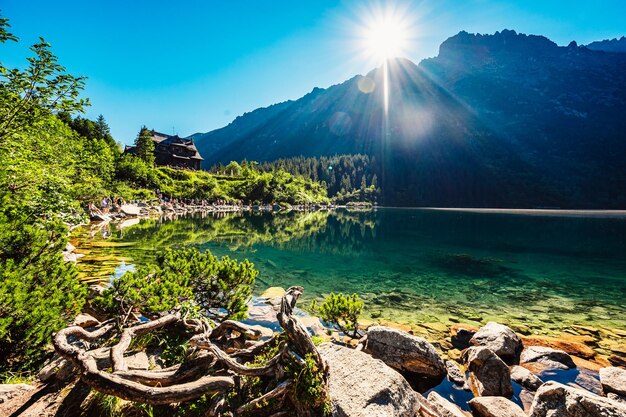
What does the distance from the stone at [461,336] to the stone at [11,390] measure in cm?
1321

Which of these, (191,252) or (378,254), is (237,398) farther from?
(378,254)

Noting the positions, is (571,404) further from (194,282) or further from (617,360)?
(194,282)

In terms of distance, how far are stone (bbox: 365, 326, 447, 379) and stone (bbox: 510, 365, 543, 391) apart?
227 centimetres

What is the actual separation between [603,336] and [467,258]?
19.1 metres

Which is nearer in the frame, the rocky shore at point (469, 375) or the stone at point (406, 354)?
the rocky shore at point (469, 375)

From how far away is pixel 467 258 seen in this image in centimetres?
3173

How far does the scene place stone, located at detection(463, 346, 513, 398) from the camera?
8.20 m

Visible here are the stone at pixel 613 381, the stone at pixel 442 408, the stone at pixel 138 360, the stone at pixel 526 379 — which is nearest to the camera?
the stone at pixel 138 360

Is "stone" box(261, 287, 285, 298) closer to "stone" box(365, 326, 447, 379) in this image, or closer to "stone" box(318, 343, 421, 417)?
"stone" box(365, 326, 447, 379)

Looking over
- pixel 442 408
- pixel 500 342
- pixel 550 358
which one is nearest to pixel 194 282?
pixel 442 408

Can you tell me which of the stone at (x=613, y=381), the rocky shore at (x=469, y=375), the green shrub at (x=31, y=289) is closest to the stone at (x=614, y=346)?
A: the rocky shore at (x=469, y=375)

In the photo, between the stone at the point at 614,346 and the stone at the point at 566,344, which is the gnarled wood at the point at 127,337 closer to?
the stone at the point at 566,344

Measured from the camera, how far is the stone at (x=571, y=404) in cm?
561

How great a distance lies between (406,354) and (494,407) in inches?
99.1
